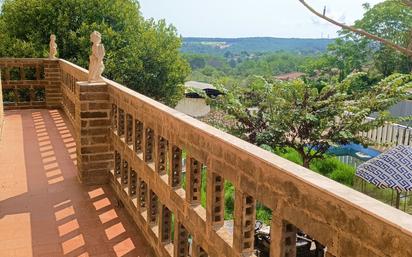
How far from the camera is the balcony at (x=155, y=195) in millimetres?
1777

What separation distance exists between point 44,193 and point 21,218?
0.82m

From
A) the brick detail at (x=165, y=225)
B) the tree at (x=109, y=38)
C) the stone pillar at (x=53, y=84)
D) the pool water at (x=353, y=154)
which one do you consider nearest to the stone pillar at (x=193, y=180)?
the brick detail at (x=165, y=225)

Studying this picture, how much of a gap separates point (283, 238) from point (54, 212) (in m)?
3.69

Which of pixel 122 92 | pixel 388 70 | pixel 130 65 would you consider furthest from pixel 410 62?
pixel 122 92

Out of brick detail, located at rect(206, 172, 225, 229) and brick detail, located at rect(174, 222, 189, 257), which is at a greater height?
brick detail, located at rect(206, 172, 225, 229)

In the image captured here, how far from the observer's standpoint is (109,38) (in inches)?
792

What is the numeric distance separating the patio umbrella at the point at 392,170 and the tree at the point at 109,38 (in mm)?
14110

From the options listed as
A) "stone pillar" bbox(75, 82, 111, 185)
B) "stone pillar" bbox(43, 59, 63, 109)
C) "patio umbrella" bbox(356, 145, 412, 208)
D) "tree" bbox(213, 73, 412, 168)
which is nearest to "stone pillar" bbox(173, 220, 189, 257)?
"stone pillar" bbox(75, 82, 111, 185)

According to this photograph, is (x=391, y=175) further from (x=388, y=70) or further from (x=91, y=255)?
(x=388, y=70)

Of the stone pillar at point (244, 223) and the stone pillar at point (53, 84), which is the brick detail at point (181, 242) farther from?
the stone pillar at point (53, 84)

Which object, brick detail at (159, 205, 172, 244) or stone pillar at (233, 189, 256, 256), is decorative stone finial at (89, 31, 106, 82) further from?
stone pillar at (233, 189, 256, 256)

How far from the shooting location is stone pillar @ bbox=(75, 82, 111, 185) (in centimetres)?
588

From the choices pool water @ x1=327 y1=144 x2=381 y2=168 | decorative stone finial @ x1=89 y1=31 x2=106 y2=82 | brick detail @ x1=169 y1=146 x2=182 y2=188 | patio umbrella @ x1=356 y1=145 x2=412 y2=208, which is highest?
decorative stone finial @ x1=89 y1=31 x2=106 y2=82

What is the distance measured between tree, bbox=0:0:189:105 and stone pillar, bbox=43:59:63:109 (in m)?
6.62
